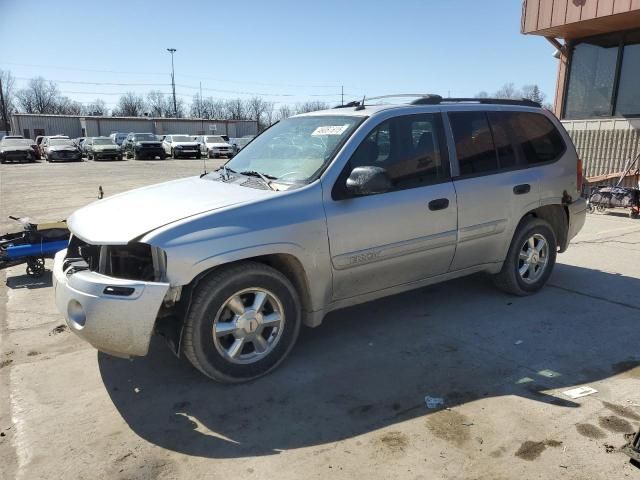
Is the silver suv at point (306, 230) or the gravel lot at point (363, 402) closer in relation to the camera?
the gravel lot at point (363, 402)

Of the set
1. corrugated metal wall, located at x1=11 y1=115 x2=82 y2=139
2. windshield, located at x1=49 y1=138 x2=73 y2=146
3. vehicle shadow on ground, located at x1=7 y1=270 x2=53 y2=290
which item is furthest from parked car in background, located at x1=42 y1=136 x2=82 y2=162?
vehicle shadow on ground, located at x1=7 y1=270 x2=53 y2=290

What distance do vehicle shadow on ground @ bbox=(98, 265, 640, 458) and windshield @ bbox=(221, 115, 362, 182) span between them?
4.76 feet

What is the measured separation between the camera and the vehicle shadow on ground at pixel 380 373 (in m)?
3.02

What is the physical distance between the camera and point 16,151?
32.4 metres

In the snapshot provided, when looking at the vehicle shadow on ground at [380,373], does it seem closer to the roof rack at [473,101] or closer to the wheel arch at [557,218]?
the wheel arch at [557,218]

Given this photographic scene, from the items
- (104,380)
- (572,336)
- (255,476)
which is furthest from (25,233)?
(572,336)

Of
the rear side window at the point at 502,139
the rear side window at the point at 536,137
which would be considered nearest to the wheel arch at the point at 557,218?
the rear side window at the point at 536,137

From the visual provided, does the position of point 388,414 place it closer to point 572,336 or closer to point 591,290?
point 572,336

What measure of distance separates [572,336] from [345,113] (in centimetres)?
269

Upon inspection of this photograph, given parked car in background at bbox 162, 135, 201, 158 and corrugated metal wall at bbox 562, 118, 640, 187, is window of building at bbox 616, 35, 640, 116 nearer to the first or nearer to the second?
corrugated metal wall at bbox 562, 118, 640, 187

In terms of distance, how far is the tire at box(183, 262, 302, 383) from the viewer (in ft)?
10.6

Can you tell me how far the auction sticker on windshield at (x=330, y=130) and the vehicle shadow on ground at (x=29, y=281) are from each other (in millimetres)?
3837

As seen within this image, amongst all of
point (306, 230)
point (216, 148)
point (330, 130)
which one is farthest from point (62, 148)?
point (306, 230)

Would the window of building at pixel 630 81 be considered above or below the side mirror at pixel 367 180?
above
